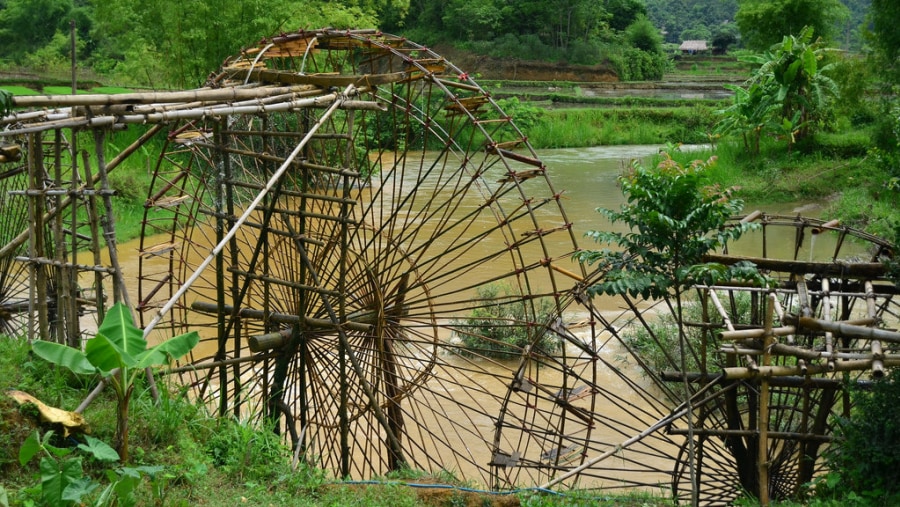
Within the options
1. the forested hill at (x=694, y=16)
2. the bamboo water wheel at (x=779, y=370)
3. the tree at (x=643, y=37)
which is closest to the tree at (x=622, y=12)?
the tree at (x=643, y=37)

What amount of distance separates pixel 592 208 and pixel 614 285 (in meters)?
13.2

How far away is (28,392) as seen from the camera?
504 cm

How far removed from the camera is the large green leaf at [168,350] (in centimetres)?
439

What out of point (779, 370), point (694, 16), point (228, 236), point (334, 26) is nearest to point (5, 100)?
point (228, 236)

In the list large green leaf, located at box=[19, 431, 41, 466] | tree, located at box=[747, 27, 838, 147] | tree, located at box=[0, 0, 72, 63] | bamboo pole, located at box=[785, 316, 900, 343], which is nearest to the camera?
large green leaf, located at box=[19, 431, 41, 466]

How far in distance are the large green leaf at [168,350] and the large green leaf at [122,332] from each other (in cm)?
5

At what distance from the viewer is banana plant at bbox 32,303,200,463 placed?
13.8 feet

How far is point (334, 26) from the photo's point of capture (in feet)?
68.1

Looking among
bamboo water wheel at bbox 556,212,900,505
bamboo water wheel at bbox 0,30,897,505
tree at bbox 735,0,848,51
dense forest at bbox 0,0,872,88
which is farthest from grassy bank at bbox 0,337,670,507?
tree at bbox 735,0,848,51

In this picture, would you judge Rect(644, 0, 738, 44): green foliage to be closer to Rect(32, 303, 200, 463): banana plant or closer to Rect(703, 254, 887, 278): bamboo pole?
Rect(703, 254, 887, 278): bamboo pole

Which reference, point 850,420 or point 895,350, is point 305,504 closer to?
point 850,420

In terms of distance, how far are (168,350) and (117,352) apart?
374 mm

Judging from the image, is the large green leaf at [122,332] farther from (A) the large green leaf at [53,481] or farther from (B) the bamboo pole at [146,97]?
(B) the bamboo pole at [146,97]

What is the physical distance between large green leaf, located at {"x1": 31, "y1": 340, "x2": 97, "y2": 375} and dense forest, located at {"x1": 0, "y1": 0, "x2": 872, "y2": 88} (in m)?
14.0
